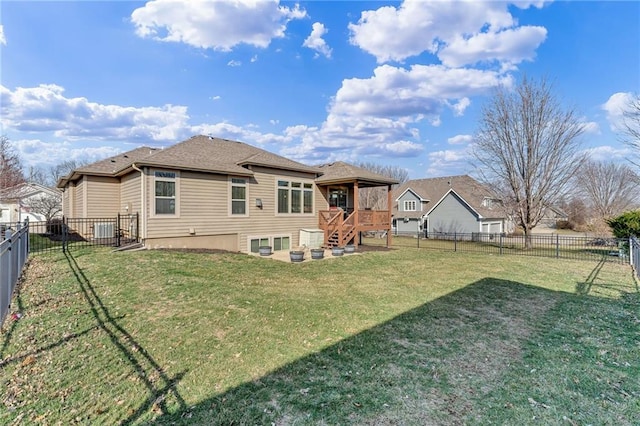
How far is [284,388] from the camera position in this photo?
3.05 meters

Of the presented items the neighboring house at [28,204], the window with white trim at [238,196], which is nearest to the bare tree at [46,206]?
the neighboring house at [28,204]

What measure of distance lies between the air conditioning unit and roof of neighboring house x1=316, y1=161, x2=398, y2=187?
892 centimetres

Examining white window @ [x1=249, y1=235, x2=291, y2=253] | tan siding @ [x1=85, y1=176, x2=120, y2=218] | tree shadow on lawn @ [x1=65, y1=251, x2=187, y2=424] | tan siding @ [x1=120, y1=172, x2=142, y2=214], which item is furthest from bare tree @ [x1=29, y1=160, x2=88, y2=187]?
tree shadow on lawn @ [x1=65, y1=251, x2=187, y2=424]

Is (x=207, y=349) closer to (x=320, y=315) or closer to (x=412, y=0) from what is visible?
(x=320, y=315)

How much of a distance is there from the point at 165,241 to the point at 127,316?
248 inches

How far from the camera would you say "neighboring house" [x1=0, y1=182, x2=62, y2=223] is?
24.7 metres

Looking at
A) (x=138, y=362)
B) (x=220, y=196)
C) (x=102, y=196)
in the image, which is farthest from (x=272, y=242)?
(x=138, y=362)

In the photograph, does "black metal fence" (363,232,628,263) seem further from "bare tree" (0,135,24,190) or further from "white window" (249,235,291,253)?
"bare tree" (0,135,24,190)

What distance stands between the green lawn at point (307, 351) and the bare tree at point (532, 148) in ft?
41.8

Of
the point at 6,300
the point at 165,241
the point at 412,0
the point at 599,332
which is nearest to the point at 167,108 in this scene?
→ the point at 165,241

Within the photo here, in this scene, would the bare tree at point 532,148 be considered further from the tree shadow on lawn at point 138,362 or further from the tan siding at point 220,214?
the tree shadow on lawn at point 138,362

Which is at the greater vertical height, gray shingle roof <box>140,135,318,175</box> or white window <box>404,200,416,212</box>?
gray shingle roof <box>140,135,318,175</box>

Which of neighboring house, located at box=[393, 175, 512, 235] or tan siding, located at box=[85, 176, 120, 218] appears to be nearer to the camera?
tan siding, located at box=[85, 176, 120, 218]

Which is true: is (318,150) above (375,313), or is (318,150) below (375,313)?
above
